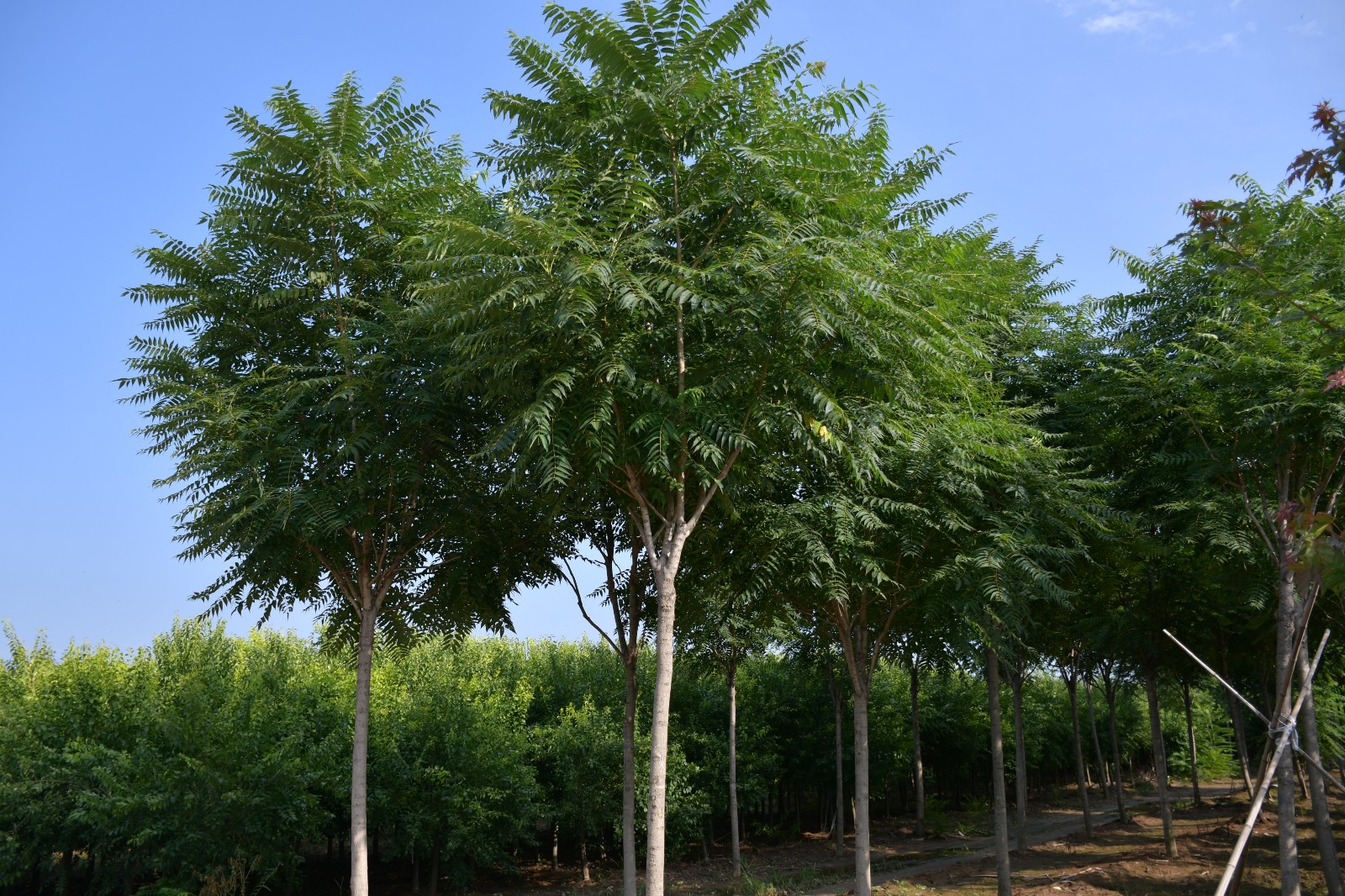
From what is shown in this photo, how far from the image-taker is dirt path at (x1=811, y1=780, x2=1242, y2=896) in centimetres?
1927

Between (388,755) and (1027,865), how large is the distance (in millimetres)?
13747

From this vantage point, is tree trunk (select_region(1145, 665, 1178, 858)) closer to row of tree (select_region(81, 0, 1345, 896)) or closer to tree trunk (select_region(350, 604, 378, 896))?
row of tree (select_region(81, 0, 1345, 896))

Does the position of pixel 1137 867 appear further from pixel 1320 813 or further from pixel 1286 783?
pixel 1286 783

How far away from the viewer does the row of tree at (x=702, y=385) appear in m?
8.77

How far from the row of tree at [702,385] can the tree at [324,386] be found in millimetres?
56

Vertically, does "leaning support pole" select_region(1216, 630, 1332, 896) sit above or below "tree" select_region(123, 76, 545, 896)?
below

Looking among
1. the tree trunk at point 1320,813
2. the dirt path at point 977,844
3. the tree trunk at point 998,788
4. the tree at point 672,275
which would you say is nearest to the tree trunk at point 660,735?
the tree at point 672,275

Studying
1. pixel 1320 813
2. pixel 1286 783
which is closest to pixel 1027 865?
pixel 1320 813

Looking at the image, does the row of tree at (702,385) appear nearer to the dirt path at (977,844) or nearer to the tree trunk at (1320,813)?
the tree trunk at (1320,813)

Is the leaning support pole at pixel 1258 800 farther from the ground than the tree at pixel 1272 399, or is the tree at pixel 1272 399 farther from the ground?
the tree at pixel 1272 399

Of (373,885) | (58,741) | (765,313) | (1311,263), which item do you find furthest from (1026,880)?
(58,741)

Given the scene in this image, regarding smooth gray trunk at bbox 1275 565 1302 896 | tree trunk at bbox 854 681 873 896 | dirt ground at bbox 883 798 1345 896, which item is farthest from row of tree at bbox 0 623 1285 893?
smooth gray trunk at bbox 1275 565 1302 896

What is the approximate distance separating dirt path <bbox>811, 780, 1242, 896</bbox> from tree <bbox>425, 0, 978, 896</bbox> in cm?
1148

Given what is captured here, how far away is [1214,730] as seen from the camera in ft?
131
